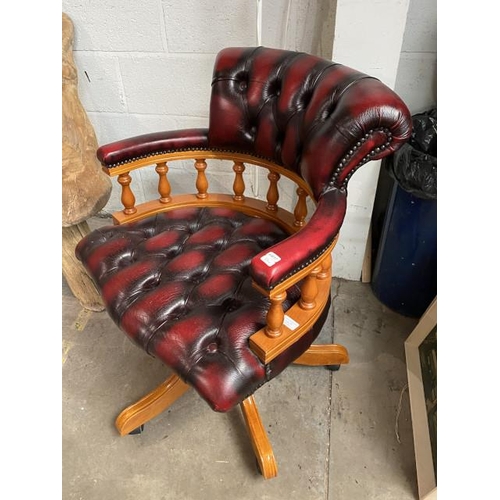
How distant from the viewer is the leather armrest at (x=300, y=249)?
0.75m

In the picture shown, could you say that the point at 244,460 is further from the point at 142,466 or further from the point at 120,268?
the point at 120,268

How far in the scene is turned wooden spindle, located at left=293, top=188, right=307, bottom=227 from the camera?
1188 millimetres

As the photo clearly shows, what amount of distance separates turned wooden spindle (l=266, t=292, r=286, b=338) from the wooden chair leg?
0.52 meters

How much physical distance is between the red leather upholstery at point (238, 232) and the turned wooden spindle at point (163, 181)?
5 centimetres

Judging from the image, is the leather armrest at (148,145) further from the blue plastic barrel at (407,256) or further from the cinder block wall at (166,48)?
the blue plastic barrel at (407,256)

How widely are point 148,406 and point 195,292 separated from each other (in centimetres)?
48

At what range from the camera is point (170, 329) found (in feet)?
3.08

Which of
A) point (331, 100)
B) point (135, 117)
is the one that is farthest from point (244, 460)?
point (135, 117)

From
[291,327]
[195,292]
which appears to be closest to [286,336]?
[291,327]

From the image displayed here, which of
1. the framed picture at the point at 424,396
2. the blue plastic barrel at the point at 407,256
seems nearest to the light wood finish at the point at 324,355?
the framed picture at the point at 424,396

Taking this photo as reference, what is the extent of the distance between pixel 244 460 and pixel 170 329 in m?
0.57

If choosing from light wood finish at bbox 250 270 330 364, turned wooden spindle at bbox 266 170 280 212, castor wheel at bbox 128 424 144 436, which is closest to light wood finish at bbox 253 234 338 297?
light wood finish at bbox 250 270 330 364

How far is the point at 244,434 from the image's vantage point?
1308mm

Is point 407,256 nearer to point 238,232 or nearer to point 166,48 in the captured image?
point 238,232
